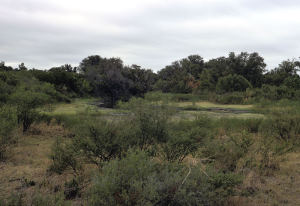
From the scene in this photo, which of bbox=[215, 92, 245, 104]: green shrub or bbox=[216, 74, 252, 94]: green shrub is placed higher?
bbox=[216, 74, 252, 94]: green shrub

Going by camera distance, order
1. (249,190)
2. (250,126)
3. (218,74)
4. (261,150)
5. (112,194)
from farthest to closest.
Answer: (218,74) < (250,126) < (261,150) < (249,190) < (112,194)

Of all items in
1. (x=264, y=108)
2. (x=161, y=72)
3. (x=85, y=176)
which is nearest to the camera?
(x=85, y=176)

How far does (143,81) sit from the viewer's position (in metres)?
38.8

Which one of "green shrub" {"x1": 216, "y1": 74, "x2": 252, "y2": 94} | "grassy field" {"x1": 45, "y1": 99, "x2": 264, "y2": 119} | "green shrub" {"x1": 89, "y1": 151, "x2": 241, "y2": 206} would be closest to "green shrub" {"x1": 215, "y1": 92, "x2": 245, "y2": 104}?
"green shrub" {"x1": 216, "y1": 74, "x2": 252, "y2": 94}

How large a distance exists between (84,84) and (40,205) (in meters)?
31.2

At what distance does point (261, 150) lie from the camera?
8789 millimetres

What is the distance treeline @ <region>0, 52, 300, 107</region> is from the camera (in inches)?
1043

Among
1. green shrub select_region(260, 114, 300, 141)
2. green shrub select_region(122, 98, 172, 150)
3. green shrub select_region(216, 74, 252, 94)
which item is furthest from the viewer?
green shrub select_region(216, 74, 252, 94)

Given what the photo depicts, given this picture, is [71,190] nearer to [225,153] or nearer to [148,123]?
[148,123]

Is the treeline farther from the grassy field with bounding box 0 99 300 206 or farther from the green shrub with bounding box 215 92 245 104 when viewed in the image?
the grassy field with bounding box 0 99 300 206

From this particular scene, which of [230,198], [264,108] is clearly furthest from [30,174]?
[264,108]

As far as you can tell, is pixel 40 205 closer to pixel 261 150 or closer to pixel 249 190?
pixel 249 190

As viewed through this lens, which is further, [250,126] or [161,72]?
[161,72]

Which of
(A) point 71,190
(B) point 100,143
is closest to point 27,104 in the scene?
(B) point 100,143
